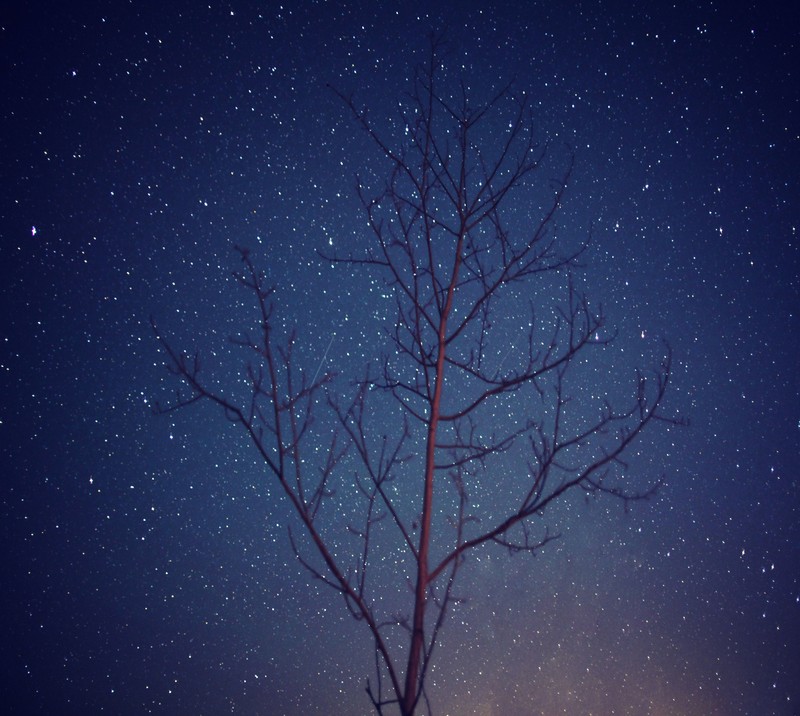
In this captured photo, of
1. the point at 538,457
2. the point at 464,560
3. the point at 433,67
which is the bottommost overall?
the point at 464,560

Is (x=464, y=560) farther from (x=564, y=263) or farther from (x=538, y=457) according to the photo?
(x=564, y=263)

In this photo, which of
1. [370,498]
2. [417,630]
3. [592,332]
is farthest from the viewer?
[592,332]

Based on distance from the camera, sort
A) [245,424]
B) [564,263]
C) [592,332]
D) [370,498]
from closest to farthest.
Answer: [245,424] → [370,498] → [592,332] → [564,263]

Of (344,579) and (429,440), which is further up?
(429,440)

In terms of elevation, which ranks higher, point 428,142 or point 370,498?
point 428,142

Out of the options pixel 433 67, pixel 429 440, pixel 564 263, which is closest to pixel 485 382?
pixel 429 440

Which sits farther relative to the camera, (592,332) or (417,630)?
(592,332)

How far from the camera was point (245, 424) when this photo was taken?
2.27 metres

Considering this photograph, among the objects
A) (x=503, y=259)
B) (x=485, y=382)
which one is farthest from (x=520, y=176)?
(x=485, y=382)

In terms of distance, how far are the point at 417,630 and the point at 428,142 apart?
71.0 inches

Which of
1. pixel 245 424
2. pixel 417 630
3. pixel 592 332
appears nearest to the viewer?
pixel 417 630

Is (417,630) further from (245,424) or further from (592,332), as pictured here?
(592,332)

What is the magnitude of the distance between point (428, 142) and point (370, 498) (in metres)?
1.40

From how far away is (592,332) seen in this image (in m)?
2.67
